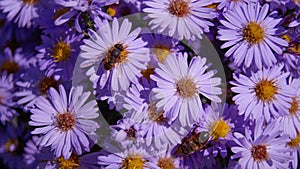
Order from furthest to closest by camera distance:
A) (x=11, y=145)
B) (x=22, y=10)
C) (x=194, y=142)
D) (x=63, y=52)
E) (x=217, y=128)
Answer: (x=11, y=145) < (x=22, y=10) < (x=63, y=52) < (x=217, y=128) < (x=194, y=142)

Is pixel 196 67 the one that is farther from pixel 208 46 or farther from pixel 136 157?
pixel 136 157

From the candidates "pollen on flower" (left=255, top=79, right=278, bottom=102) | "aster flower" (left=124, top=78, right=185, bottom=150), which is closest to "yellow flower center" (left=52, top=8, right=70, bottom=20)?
"aster flower" (left=124, top=78, right=185, bottom=150)

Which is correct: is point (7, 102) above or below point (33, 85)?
below

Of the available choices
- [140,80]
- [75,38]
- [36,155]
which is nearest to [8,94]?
[36,155]

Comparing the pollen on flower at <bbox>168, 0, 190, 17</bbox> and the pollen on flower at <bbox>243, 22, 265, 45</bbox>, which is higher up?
the pollen on flower at <bbox>168, 0, 190, 17</bbox>

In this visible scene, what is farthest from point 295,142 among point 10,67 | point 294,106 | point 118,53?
point 10,67

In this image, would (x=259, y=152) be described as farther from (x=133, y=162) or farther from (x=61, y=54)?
(x=61, y=54)

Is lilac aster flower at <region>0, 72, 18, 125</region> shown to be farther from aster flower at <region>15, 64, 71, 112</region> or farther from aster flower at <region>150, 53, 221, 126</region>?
aster flower at <region>150, 53, 221, 126</region>
